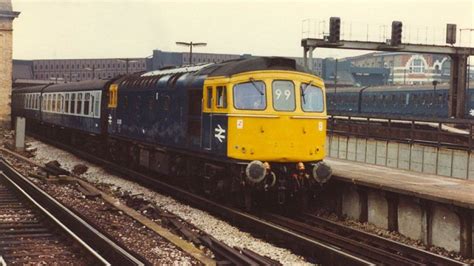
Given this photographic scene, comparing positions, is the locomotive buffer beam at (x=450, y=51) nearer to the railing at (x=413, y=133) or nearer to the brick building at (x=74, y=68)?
the railing at (x=413, y=133)

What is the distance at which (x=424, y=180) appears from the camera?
1555 centimetres

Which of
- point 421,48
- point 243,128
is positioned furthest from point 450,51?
point 243,128

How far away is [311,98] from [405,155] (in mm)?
9045

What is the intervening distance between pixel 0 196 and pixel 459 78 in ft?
93.3

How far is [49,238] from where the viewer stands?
34.6 ft

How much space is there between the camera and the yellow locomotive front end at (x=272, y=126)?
42.3ft

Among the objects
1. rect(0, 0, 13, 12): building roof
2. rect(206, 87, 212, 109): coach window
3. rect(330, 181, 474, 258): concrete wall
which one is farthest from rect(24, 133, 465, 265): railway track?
rect(0, 0, 13, 12): building roof

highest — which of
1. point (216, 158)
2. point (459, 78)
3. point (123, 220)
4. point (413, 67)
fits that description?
point (413, 67)

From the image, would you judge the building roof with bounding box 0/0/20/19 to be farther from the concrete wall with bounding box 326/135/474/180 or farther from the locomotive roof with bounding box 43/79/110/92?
the concrete wall with bounding box 326/135/474/180

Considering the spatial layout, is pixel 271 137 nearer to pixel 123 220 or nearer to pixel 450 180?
pixel 123 220

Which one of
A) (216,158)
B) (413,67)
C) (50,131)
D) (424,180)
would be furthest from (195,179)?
(413,67)

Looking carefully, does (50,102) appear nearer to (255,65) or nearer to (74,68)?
(255,65)

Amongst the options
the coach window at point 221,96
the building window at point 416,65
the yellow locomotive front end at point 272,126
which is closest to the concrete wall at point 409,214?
the yellow locomotive front end at point 272,126

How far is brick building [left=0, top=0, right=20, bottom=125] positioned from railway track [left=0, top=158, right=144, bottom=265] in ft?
109
